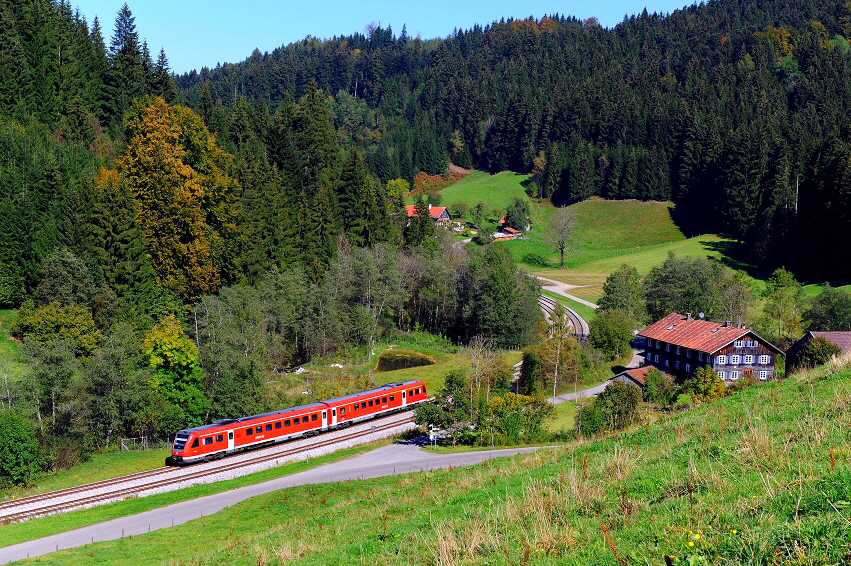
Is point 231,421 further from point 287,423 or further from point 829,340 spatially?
point 829,340

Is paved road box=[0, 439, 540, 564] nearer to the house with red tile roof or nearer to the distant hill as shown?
the house with red tile roof

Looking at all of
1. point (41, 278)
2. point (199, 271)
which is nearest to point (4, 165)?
point (41, 278)

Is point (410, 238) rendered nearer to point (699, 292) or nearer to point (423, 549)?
point (699, 292)

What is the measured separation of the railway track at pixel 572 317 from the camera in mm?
76312

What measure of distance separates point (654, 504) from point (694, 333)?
186ft

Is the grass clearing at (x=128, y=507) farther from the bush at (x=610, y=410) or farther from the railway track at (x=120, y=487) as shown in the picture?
the bush at (x=610, y=410)

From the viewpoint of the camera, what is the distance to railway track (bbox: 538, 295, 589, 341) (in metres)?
76.3

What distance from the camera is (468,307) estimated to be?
7675cm

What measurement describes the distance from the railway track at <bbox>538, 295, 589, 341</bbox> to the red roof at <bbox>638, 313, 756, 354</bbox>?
7.72 m

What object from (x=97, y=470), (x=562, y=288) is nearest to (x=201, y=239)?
(x=97, y=470)

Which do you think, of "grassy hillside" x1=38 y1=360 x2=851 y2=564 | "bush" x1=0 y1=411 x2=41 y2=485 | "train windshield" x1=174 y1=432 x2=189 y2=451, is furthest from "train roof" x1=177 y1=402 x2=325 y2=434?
"grassy hillside" x1=38 y1=360 x2=851 y2=564

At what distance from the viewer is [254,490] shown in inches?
1412

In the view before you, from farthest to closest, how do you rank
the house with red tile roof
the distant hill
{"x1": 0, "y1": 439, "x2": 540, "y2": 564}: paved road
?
the distant hill < the house with red tile roof < {"x1": 0, "y1": 439, "x2": 540, "y2": 564}: paved road

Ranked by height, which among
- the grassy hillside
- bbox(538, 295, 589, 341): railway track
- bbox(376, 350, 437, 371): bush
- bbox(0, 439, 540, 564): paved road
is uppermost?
the grassy hillside
